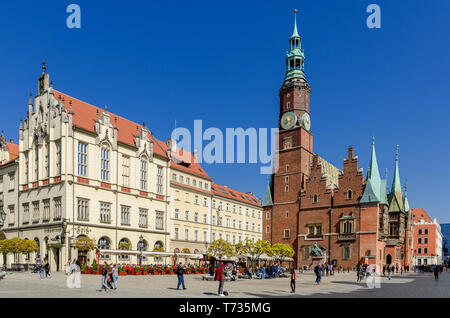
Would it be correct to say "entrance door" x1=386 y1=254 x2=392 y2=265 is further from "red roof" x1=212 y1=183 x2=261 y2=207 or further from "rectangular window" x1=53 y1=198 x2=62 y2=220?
"rectangular window" x1=53 y1=198 x2=62 y2=220

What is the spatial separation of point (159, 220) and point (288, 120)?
31988 mm

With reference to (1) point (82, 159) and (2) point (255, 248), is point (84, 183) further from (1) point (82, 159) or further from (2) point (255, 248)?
(2) point (255, 248)

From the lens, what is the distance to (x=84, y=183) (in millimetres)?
47750

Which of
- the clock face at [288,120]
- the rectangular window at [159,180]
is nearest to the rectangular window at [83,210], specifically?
the rectangular window at [159,180]

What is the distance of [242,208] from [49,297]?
6554 centimetres

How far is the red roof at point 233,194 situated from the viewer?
78156mm

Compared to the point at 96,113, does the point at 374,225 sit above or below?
below

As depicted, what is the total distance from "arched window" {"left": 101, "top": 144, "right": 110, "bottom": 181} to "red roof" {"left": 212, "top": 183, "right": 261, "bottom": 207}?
1069 inches

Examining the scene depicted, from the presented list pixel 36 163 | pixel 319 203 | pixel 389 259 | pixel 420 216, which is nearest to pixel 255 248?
pixel 36 163

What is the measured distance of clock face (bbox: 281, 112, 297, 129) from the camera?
7594 cm

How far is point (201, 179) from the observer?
70.9m
